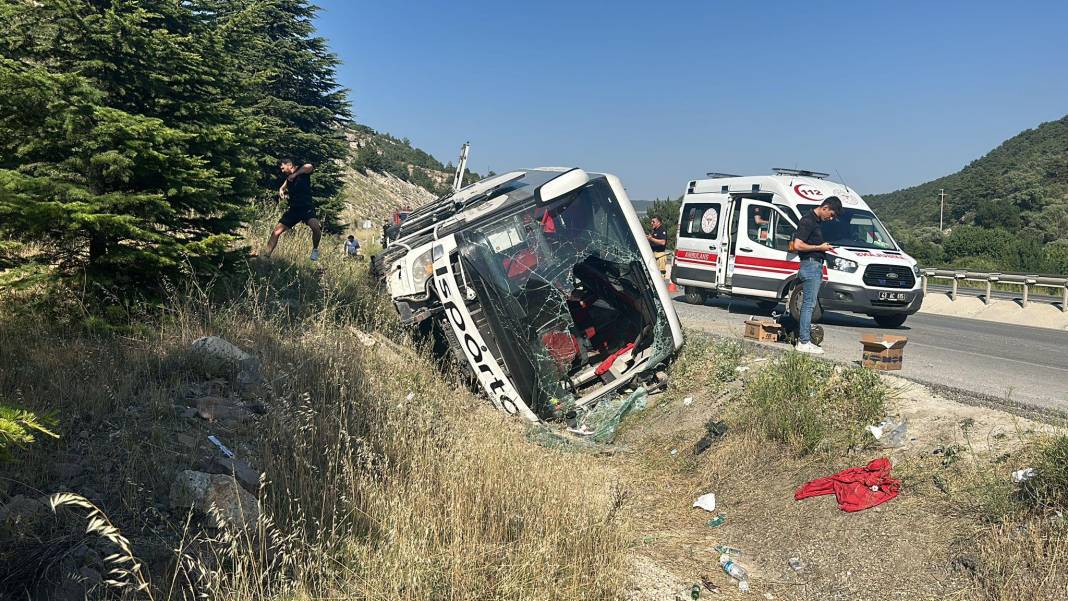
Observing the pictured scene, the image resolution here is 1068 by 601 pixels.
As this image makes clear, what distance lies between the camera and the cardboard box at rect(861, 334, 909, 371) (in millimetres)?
7066

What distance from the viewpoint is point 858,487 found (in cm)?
477

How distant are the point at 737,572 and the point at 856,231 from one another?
9.82 metres

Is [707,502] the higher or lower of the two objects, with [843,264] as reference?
lower

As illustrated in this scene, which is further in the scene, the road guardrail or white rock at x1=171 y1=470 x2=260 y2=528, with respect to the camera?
the road guardrail

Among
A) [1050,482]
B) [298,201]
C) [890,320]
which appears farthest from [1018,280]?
[298,201]

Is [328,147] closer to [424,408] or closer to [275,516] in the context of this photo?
[424,408]

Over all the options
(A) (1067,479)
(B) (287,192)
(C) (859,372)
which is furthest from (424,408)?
(B) (287,192)

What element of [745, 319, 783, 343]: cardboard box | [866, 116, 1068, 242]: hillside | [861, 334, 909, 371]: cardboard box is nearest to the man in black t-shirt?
[745, 319, 783, 343]: cardboard box

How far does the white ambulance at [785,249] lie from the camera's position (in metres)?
11.9

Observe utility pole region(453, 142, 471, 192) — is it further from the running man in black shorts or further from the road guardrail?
the road guardrail

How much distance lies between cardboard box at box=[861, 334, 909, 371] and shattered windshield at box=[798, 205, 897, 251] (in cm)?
547

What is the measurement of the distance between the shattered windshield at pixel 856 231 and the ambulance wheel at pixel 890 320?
1.36 metres

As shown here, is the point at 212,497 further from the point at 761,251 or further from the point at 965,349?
the point at 761,251

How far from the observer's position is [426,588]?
127 inches
